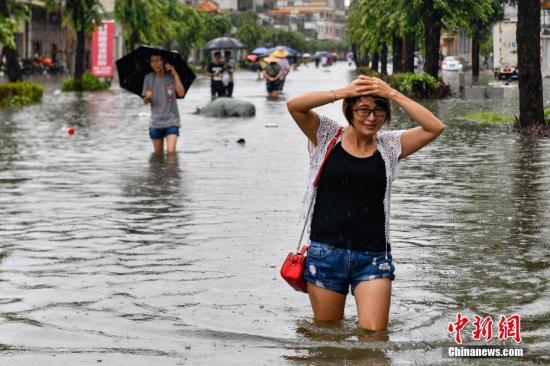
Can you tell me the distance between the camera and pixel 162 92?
1742 centimetres

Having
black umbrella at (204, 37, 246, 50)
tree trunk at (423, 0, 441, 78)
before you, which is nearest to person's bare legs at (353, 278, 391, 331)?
tree trunk at (423, 0, 441, 78)

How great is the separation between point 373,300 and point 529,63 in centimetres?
1699

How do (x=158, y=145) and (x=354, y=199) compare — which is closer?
(x=354, y=199)

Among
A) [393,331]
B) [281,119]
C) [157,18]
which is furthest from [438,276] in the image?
[157,18]

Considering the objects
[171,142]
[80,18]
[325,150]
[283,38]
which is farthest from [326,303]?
[283,38]

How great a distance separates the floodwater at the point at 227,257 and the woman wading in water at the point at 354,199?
314 millimetres

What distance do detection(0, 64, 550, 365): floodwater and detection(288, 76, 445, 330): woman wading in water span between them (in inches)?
12.4

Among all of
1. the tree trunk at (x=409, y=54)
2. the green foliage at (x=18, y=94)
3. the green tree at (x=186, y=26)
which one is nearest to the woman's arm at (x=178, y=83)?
the green foliage at (x=18, y=94)

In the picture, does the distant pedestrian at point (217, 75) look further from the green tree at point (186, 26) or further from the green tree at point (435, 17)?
the green tree at point (186, 26)

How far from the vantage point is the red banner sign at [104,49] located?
51375 mm

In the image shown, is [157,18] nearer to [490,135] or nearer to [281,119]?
[281,119]

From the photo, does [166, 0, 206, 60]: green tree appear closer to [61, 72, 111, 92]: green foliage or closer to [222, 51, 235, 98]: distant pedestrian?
[61, 72, 111, 92]: green foliage

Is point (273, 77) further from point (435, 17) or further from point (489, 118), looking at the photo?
point (489, 118)

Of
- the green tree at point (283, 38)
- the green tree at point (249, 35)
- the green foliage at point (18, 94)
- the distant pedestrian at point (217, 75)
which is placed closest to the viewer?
the green foliage at point (18, 94)
